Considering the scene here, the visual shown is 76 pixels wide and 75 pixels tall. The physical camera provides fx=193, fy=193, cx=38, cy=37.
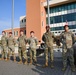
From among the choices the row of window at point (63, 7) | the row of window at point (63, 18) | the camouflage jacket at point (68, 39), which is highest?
the row of window at point (63, 7)

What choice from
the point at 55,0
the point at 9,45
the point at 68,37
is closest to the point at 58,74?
the point at 68,37

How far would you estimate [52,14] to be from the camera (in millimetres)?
53531

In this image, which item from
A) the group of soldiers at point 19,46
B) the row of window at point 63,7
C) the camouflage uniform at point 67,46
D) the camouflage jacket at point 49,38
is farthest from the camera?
the row of window at point 63,7

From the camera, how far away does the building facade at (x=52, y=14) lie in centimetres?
4996

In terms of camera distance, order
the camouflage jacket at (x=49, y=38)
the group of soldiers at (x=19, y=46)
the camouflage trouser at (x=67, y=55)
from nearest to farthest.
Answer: the camouflage trouser at (x=67, y=55), the camouflage jacket at (x=49, y=38), the group of soldiers at (x=19, y=46)

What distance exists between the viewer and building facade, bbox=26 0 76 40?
164 ft

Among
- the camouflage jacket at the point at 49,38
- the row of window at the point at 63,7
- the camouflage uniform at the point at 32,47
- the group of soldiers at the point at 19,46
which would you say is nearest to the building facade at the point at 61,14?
the row of window at the point at 63,7

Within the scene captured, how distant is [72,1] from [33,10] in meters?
10.9

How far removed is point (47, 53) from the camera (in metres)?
→ 8.87

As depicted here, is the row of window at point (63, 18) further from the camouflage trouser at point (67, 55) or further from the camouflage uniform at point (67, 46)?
the camouflage trouser at point (67, 55)

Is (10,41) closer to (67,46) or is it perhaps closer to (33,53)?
(33,53)

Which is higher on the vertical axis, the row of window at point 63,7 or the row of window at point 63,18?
the row of window at point 63,7

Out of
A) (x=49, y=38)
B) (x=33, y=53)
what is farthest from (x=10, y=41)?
(x=49, y=38)

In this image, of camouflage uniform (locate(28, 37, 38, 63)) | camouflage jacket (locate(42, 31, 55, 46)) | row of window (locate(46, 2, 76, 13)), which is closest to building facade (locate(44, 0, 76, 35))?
row of window (locate(46, 2, 76, 13))
